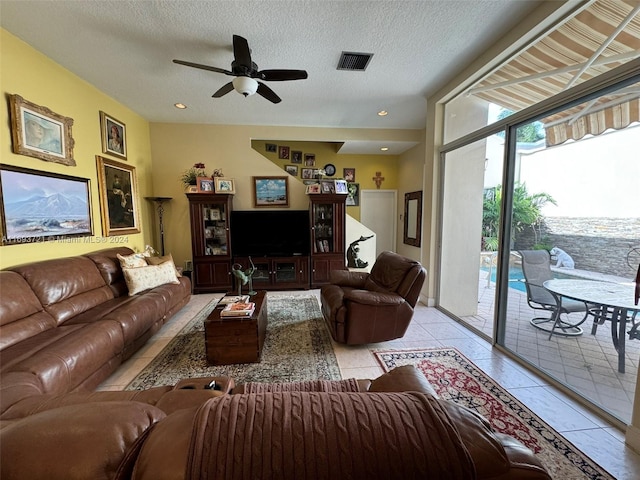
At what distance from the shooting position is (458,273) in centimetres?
372

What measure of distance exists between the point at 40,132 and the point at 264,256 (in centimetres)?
303

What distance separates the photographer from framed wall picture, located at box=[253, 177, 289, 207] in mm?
4914

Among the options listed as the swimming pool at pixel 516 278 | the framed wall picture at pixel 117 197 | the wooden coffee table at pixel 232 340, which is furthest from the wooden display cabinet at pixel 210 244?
the swimming pool at pixel 516 278

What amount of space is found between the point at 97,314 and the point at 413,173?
5.27 meters

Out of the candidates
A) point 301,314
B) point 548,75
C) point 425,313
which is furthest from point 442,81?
point 301,314

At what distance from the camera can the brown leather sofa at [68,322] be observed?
5.46 feet

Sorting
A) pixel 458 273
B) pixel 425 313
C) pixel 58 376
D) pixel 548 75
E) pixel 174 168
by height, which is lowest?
pixel 425 313

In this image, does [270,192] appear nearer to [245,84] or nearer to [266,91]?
[266,91]

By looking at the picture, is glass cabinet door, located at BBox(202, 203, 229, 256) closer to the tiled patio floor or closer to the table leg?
the tiled patio floor

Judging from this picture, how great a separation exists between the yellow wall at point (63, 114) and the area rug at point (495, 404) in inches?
138

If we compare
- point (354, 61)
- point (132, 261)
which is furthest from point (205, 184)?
point (354, 61)

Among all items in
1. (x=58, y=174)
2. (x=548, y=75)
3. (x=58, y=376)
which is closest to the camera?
(x=58, y=376)

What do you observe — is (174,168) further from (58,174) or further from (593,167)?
(593,167)

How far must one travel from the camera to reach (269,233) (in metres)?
4.75
